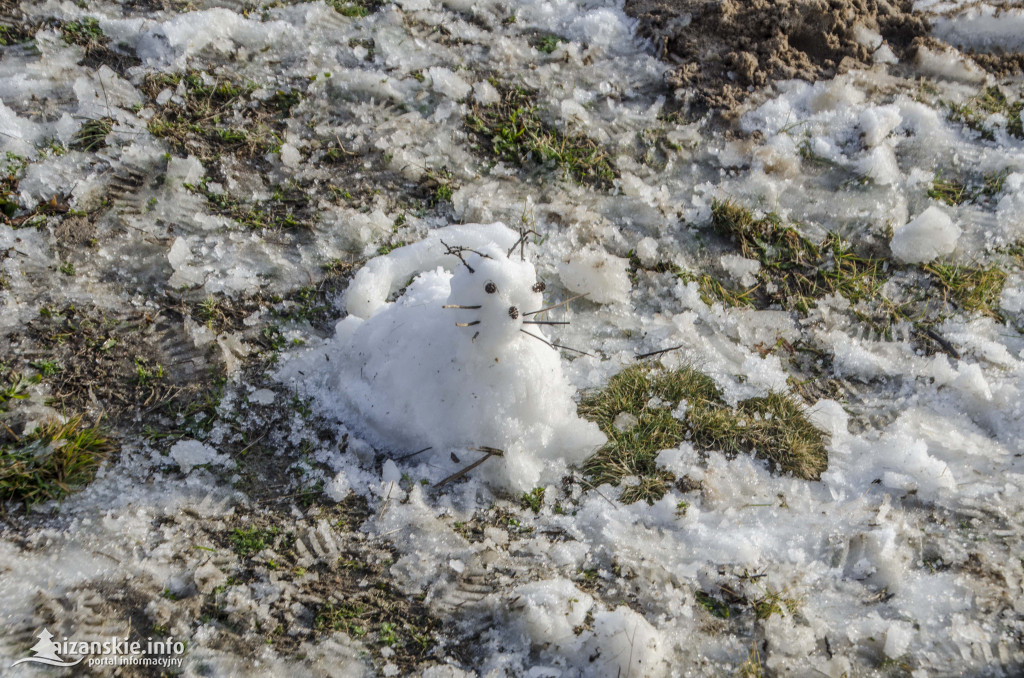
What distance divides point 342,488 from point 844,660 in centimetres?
201

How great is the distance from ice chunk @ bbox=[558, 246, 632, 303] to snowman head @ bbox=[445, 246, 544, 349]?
3.11 feet

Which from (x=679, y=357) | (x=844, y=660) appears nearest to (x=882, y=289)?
(x=679, y=357)

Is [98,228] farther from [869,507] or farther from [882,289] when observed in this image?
[882,289]

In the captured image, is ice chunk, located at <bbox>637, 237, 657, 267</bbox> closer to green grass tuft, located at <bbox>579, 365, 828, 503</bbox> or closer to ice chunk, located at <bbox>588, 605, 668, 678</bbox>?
green grass tuft, located at <bbox>579, 365, 828, 503</bbox>

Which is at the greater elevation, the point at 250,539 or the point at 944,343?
the point at 944,343

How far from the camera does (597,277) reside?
3.45 m

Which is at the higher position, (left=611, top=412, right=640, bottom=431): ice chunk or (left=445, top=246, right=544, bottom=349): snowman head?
(left=445, top=246, right=544, bottom=349): snowman head

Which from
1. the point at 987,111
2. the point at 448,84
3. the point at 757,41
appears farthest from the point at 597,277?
the point at 987,111

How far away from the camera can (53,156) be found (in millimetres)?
3461

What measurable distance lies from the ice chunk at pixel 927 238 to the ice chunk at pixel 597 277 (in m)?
1.71

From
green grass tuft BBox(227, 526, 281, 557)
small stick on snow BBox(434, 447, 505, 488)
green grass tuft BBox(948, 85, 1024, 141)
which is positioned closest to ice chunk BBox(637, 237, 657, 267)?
small stick on snow BBox(434, 447, 505, 488)

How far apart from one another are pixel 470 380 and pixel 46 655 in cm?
165

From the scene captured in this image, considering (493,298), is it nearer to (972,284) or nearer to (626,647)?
(626,647)

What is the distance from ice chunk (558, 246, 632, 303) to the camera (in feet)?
11.3
